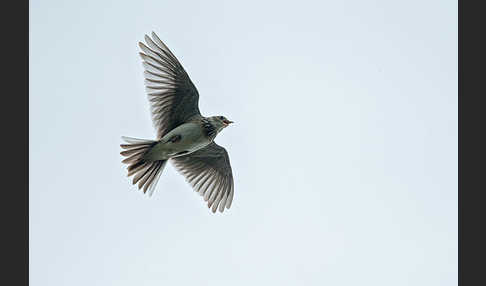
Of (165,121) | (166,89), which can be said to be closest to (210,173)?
(165,121)

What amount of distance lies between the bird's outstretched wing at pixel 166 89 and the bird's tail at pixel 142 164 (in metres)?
0.39

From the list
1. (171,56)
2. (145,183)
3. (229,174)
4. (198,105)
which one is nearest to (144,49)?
(171,56)

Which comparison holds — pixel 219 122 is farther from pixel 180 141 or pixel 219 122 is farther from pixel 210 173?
pixel 210 173

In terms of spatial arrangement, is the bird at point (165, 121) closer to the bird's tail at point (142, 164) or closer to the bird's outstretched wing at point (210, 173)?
the bird's tail at point (142, 164)

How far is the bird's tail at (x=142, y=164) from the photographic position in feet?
32.6

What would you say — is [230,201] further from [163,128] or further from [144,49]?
[144,49]

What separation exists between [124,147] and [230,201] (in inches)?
93.4

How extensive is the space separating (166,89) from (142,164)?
3.78 ft

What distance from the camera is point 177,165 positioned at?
11.3 m

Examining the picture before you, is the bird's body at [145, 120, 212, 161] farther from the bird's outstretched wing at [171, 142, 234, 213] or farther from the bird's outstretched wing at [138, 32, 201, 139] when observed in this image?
the bird's outstretched wing at [171, 142, 234, 213]

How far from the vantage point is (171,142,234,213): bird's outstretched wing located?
1127 centimetres

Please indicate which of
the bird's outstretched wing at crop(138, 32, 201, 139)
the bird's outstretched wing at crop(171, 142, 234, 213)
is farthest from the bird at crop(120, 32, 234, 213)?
the bird's outstretched wing at crop(171, 142, 234, 213)

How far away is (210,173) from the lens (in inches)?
451

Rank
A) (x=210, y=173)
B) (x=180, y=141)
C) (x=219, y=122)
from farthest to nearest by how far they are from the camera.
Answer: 1. (x=210, y=173)
2. (x=219, y=122)
3. (x=180, y=141)
